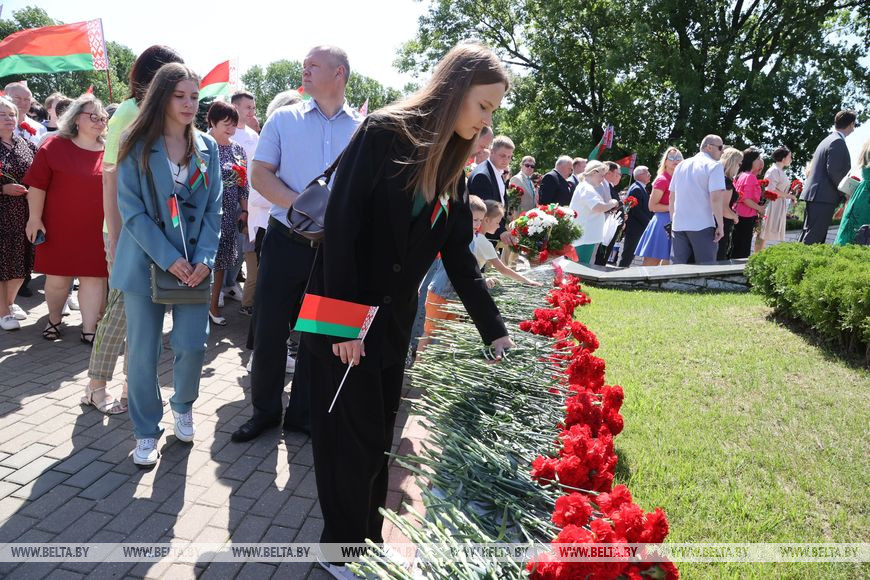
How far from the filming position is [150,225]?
314 centimetres

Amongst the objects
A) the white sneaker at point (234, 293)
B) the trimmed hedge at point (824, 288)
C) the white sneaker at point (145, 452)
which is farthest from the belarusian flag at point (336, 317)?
the white sneaker at point (234, 293)

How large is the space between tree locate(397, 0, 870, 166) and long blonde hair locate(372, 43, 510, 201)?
752 inches

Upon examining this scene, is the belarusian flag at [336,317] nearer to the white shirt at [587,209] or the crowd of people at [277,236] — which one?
the crowd of people at [277,236]

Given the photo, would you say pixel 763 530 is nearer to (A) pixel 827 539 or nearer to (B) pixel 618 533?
(A) pixel 827 539

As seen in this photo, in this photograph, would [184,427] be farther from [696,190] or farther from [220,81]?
[220,81]

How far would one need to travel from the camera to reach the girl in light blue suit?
123 inches

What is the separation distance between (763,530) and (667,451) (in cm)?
73

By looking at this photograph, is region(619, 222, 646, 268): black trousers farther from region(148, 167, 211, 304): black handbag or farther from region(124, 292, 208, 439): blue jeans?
region(148, 167, 211, 304): black handbag

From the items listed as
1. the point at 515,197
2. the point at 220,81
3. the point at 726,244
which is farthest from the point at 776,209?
the point at 220,81

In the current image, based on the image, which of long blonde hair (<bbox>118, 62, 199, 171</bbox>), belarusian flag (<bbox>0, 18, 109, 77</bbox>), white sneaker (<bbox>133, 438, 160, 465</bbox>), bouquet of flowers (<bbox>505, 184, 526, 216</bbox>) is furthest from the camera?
bouquet of flowers (<bbox>505, 184, 526, 216</bbox>)

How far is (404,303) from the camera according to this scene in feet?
7.45

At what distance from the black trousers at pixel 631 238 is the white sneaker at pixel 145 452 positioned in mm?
9161

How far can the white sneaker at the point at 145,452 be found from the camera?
3223mm

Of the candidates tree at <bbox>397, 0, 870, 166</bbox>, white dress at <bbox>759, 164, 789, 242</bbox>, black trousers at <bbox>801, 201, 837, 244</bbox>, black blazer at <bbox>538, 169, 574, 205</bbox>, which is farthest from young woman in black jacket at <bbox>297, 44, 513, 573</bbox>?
tree at <bbox>397, 0, 870, 166</bbox>
